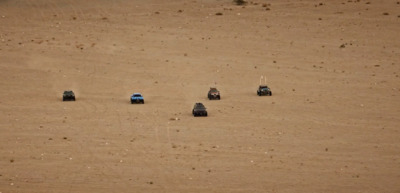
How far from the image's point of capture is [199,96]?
57.0 metres

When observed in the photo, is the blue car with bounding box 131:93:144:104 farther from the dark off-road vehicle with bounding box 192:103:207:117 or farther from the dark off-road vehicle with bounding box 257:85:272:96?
the dark off-road vehicle with bounding box 257:85:272:96

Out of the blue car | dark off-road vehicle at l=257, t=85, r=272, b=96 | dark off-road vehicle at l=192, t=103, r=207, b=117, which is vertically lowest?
dark off-road vehicle at l=192, t=103, r=207, b=117

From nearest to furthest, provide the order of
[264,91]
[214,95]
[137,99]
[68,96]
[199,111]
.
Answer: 1. [199,111]
2. [137,99]
3. [214,95]
4. [68,96]
5. [264,91]

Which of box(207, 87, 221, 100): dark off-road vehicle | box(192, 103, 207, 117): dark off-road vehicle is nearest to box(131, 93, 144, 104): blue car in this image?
box(207, 87, 221, 100): dark off-road vehicle

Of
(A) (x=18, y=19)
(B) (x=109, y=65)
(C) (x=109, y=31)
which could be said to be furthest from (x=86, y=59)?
(A) (x=18, y=19)

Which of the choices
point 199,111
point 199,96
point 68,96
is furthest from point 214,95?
point 68,96

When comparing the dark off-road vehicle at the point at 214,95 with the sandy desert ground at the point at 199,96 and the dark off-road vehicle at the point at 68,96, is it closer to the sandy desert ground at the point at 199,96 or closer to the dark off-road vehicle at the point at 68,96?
the sandy desert ground at the point at 199,96

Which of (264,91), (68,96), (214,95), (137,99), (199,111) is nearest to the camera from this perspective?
(199,111)

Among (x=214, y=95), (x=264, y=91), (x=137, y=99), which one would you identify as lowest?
(x=137, y=99)

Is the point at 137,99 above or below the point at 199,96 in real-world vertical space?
below

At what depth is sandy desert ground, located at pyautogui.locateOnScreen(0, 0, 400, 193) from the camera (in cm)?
3722

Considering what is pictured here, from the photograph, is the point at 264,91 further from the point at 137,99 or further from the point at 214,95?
the point at 137,99

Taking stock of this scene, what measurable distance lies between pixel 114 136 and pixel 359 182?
1374 centimetres

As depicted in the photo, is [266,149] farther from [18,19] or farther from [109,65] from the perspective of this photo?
[18,19]
